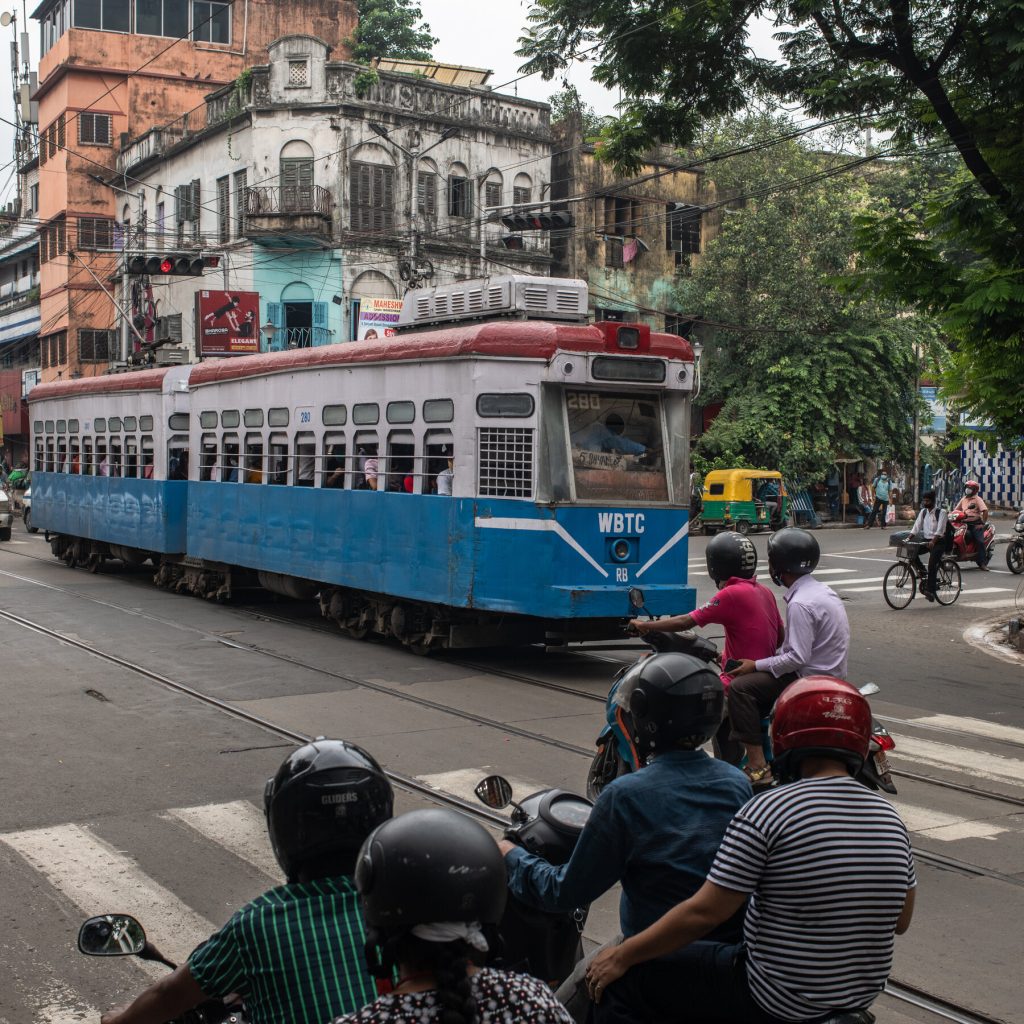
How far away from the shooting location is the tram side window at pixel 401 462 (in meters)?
13.9

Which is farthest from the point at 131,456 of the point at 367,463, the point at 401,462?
the point at 401,462

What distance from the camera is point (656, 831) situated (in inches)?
134

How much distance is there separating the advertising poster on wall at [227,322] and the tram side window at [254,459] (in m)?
18.1

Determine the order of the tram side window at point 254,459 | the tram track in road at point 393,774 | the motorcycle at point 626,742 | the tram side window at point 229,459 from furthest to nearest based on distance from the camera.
Result: the tram side window at point 229,459 → the tram side window at point 254,459 → the tram track in road at point 393,774 → the motorcycle at point 626,742

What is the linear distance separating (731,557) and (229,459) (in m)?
12.2

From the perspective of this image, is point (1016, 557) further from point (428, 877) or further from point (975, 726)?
point (428, 877)

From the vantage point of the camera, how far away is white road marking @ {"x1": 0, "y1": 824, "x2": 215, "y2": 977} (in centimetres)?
587

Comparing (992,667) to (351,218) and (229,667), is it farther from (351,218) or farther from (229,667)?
(351,218)

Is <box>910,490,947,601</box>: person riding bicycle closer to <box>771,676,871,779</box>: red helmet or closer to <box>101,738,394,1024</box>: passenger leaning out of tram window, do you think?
<box>771,676,871,779</box>: red helmet

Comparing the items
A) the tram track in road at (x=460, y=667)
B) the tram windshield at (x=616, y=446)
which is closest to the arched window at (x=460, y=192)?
the tram track in road at (x=460, y=667)

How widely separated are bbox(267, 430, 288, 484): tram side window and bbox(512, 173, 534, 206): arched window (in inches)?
952

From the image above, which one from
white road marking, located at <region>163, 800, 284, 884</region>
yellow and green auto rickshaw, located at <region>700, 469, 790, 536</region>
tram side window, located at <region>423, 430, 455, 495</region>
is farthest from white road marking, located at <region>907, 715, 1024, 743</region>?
yellow and green auto rickshaw, located at <region>700, 469, 790, 536</region>

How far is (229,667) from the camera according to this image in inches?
512

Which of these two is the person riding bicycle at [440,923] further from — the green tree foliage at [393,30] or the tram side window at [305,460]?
the green tree foliage at [393,30]
